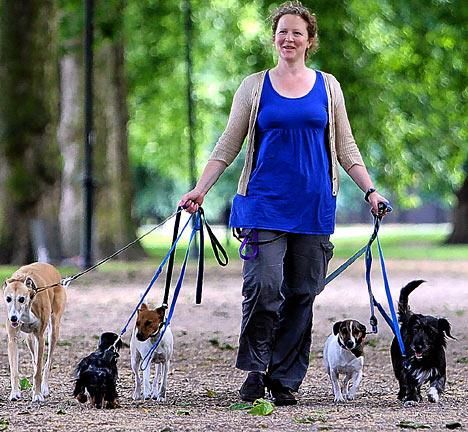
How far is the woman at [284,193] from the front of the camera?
9.10 m

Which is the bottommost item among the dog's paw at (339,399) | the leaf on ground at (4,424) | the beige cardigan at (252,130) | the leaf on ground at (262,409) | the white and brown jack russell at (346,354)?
the leaf on ground at (4,424)

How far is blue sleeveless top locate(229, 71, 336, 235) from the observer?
9.10 m

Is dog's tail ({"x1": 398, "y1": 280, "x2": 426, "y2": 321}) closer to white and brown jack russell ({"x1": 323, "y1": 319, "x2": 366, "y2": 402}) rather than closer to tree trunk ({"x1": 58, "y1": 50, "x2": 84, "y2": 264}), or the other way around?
white and brown jack russell ({"x1": 323, "y1": 319, "x2": 366, "y2": 402})

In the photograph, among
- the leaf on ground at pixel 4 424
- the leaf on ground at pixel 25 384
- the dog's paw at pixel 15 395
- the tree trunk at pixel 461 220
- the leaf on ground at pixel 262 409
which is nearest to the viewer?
the leaf on ground at pixel 4 424

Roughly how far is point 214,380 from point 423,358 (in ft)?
6.66

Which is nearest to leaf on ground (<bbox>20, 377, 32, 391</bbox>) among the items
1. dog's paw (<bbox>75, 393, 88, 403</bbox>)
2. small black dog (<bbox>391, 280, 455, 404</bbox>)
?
dog's paw (<bbox>75, 393, 88, 403</bbox>)

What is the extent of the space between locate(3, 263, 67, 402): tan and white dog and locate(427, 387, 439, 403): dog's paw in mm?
2448

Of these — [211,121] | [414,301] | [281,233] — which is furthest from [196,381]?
[211,121]

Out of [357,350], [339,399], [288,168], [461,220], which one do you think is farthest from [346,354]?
[461,220]

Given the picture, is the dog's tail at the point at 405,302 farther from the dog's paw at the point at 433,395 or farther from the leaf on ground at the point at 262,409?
the leaf on ground at the point at 262,409

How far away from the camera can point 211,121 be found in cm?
5222

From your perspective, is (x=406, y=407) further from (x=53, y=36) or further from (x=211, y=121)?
(x=211, y=121)

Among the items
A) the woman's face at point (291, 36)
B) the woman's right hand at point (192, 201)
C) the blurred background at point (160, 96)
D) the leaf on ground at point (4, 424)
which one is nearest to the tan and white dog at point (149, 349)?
the woman's right hand at point (192, 201)

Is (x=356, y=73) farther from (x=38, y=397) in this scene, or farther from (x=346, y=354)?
(x=38, y=397)
